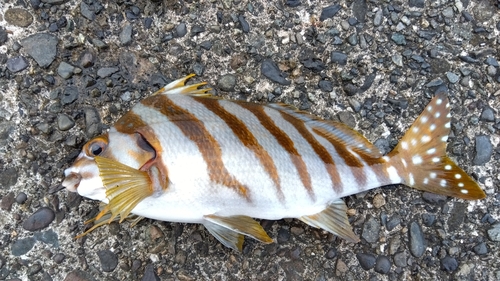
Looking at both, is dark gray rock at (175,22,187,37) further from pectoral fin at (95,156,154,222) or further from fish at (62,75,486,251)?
pectoral fin at (95,156,154,222)

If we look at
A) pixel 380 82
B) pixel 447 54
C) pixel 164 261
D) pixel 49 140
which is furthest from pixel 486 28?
→ pixel 49 140

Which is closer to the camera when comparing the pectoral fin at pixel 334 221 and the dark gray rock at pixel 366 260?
the pectoral fin at pixel 334 221

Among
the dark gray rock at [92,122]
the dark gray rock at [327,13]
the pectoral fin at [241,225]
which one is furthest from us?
the dark gray rock at [327,13]

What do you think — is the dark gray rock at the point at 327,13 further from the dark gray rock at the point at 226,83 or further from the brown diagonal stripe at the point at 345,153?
the brown diagonal stripe at the point at 345,153

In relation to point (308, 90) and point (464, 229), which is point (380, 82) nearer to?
point (308, 90)

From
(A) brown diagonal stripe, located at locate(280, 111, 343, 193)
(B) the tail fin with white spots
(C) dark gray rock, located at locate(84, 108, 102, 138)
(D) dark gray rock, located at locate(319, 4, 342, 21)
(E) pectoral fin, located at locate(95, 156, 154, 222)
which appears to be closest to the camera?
(E) pectoral fin, located at locate(95, 156, 154, 222)

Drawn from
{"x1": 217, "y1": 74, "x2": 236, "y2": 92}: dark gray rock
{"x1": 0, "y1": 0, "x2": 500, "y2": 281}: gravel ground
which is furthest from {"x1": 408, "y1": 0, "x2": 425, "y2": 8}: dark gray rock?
{"x1": 217, "y1": 74, "x2": 236, "y2": 92}: dark gray rock

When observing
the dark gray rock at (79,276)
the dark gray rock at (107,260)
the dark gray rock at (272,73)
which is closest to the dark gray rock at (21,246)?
the dark gray rock at (79,276)
